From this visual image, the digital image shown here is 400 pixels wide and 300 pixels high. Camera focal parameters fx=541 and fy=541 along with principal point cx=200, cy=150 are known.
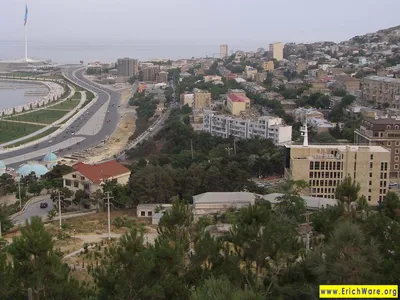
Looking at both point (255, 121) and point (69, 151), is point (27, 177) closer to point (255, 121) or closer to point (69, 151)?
point (69, 151)

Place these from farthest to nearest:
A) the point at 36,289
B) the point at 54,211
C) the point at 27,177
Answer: the point at 27,177, the point at 54,211, the point at 36,289

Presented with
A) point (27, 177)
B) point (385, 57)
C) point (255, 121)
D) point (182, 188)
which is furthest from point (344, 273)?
point (385, 57)

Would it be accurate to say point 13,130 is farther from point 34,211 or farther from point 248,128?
point 34,211

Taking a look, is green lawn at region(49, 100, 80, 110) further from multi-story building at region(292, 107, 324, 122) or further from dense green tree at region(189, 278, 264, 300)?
dense green tree at region(189, 278, 264, 300)

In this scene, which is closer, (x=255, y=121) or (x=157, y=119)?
(x=255, y=121)

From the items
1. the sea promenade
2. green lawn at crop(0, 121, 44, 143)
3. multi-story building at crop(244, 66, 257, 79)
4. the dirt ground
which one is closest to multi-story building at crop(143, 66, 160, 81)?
the sea promenade

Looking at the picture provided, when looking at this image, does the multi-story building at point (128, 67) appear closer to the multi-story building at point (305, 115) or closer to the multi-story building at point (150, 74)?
the multi-story building at point (150, 74)

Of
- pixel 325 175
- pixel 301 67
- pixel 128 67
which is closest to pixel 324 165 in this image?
pixel 325 175
